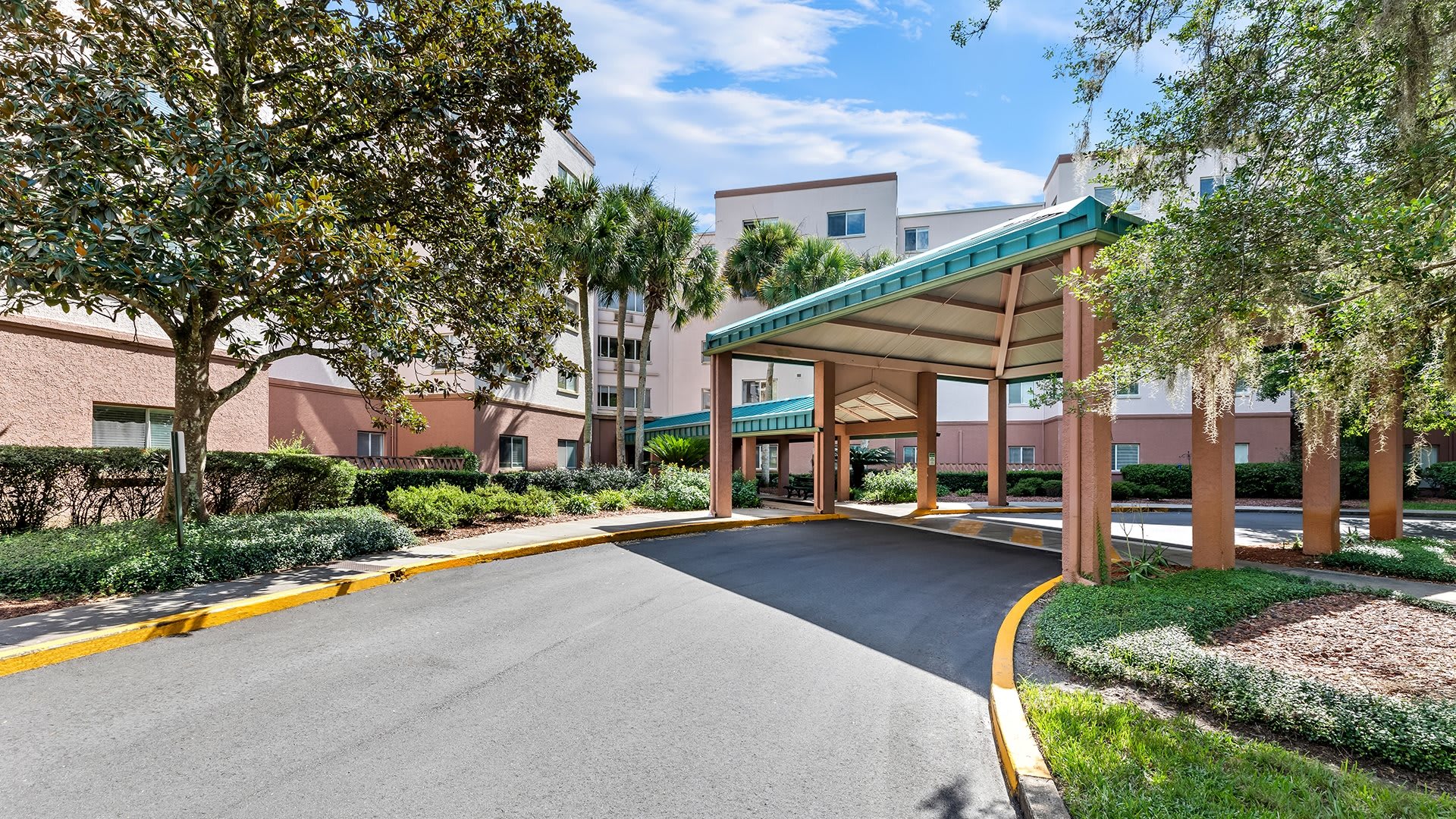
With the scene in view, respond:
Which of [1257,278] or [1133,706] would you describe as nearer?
[1133,706]

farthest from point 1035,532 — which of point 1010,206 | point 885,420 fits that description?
point 1010,206

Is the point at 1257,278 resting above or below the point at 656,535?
above

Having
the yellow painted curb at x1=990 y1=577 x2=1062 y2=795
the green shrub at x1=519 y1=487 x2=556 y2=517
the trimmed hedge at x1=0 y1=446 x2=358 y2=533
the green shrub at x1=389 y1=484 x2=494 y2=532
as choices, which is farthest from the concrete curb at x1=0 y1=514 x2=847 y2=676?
the yellow painted curb at x1=990 y1=577 x2=1062 y2=795

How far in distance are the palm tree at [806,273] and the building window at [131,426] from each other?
70.5ft

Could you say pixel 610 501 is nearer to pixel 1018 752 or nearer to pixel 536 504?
pixel 536 504

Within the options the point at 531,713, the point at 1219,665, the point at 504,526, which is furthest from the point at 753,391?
the point at 531,713

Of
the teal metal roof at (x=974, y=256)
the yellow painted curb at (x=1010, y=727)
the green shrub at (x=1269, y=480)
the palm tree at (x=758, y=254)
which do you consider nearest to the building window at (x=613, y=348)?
the palm tree at (x=758, y=254)

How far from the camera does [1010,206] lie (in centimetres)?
3625

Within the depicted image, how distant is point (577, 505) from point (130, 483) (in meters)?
8.53

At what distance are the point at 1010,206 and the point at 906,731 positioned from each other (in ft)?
122

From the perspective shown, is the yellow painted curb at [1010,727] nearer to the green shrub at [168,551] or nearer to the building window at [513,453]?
the green shrub at [168,551]

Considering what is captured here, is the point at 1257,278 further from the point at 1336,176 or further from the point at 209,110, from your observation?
the point at 209,110

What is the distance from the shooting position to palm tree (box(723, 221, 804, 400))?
31375 millimetres

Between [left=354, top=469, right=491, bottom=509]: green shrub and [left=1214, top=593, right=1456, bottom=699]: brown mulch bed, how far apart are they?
Answer: 1450cm
